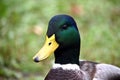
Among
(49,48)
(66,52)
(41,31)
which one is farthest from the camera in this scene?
(41,31)

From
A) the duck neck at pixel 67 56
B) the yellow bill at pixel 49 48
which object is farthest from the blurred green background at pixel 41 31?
the yellow bill at pixel 49 48

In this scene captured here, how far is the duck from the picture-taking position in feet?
16.8

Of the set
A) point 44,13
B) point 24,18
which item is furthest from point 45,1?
point 24,18

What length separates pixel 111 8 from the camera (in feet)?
30.9

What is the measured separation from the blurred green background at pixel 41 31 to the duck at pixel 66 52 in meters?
1.99

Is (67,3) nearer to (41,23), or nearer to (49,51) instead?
(41,23)

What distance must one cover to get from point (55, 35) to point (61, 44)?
0.40 ft

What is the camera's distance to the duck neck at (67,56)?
5.26 meters

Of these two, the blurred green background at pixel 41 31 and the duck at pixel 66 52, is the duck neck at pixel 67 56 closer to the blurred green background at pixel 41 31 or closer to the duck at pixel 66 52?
the duck at pixel 66 52

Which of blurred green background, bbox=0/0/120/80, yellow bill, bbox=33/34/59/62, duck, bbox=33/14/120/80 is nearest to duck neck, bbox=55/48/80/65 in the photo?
duck, bbox=33/14/120/80

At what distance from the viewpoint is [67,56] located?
529 cm

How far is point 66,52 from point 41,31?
3.42 metres

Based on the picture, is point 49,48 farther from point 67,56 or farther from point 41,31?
point 41,31

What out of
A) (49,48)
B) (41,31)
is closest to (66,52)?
(49,48)
